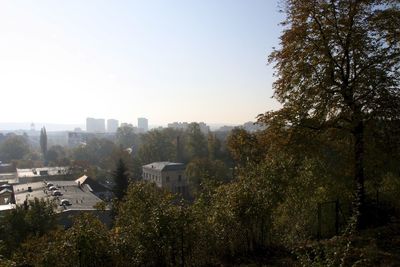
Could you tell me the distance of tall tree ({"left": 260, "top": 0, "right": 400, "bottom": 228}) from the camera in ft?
36.1

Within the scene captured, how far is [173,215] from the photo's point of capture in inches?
340

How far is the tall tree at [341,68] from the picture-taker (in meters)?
11.0

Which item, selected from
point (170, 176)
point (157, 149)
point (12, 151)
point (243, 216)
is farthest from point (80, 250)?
point (12, 151)

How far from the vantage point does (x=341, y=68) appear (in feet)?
37.5

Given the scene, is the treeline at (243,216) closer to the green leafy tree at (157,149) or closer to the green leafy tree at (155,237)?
the green leafy tree at (155,237)

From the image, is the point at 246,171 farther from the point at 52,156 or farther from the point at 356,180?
the point at 52,156

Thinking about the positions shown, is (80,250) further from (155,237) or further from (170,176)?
(170,176)

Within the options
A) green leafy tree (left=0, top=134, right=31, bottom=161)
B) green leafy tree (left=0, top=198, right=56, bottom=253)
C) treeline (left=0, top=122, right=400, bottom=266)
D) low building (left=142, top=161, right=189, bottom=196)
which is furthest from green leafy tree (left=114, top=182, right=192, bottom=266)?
green leafy tree (left=0, top=134, right=31, bottom=161)

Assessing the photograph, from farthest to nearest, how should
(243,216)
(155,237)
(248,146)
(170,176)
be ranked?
(170,176), (248,146), (243,216), (155,237)

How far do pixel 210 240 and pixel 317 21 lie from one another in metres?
7.08

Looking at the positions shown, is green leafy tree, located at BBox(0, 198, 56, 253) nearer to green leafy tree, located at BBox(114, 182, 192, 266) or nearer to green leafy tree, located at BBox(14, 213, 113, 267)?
green leafy tree, located at BBox(14, 213, 113, 267)

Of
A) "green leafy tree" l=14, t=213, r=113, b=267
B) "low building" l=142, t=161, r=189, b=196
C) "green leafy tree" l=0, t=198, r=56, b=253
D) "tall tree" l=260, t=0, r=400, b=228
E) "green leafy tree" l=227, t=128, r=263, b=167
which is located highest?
"tall tree" l=260, t=0, r=400, b=228

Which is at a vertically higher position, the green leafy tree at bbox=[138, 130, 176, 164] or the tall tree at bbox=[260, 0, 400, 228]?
the tall tree at bbox=[260, 0, 400, 228]

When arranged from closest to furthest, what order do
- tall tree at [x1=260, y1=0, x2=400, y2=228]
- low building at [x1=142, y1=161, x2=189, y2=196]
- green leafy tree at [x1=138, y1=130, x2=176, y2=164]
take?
tall tree at [x1=260, y1=0, x2=400, y2=228]
low building at [x1=142, y1=161, x2=189, y2=196]
green leafy tree at [x1=138, y1=130, x2=176, y2=164]
